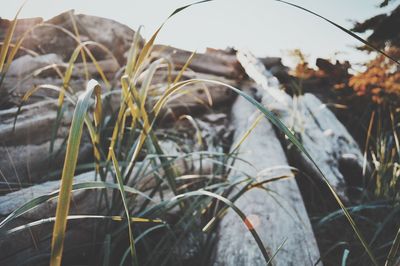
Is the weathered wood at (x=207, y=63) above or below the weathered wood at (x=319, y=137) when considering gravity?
above

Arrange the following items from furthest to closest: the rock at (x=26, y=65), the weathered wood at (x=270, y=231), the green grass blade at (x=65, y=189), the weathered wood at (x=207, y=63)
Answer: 1. the weathered wood at (x=207, y=63)
2. the rock at (x=26, y=65)
3. the weathered wood at (x=270, y=231)
4. the green grass blade at (x=65, y=189)

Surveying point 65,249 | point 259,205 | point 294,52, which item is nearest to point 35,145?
point 65,249

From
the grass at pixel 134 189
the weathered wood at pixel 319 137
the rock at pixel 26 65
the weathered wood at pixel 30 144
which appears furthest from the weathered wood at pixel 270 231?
the rock at pixel 26 65

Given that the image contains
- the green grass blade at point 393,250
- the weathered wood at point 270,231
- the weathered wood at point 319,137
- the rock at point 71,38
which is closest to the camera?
the green grass blade at point 393,250

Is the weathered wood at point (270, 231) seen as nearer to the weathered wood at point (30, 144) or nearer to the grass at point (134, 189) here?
the grass at point (134, 189)

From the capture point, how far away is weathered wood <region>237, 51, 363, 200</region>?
1.32 meters

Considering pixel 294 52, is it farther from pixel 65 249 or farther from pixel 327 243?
pixel 65 249

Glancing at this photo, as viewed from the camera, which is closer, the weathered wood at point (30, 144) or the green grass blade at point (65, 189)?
the green grass blade at point (65, 189)

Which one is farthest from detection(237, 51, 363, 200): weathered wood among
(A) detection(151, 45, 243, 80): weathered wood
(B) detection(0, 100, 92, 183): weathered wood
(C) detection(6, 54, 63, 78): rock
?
(C) detection(6, 54, 63, 78): rock

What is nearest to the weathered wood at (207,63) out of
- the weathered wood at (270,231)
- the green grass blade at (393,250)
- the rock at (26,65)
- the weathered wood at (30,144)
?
the rock at (26,65)

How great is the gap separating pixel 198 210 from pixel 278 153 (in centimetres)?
76

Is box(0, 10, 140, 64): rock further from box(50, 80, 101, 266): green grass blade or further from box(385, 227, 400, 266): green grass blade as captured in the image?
box(385, 227, 400, 266): green grass blade

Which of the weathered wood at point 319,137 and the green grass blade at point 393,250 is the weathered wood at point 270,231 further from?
the weathered wood at point 319,137

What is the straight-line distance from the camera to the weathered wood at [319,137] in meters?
1.32
